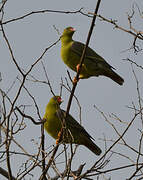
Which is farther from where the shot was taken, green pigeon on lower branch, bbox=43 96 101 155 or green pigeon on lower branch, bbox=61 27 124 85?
green pigeon on lower branch, bbox=61 27 124 85

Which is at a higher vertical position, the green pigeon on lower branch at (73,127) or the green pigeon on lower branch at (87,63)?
the green pigeon on lower branch at (87,63)

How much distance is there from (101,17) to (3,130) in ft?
4.33

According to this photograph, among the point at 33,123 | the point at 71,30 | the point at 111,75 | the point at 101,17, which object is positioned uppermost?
the point at 71,30

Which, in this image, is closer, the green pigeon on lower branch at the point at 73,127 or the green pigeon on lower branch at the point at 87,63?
the green pigeon on lower branch at the point at 73,127

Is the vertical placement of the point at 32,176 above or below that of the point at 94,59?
below

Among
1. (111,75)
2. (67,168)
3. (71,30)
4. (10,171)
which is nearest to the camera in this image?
(10,171)

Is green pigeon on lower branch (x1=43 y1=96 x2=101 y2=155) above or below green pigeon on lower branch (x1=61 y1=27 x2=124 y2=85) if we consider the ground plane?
below

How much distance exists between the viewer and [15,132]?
3490 millimetres

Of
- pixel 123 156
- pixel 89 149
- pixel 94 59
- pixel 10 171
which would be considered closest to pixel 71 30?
pixel 94 59

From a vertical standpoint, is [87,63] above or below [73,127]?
above

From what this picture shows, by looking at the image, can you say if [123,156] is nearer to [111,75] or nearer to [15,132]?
[15,132]

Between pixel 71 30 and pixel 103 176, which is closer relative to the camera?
pixel 103 176

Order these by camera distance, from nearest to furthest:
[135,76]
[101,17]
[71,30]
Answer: [101,17]
[135,76]
[71,30]

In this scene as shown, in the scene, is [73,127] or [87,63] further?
[87,63]
